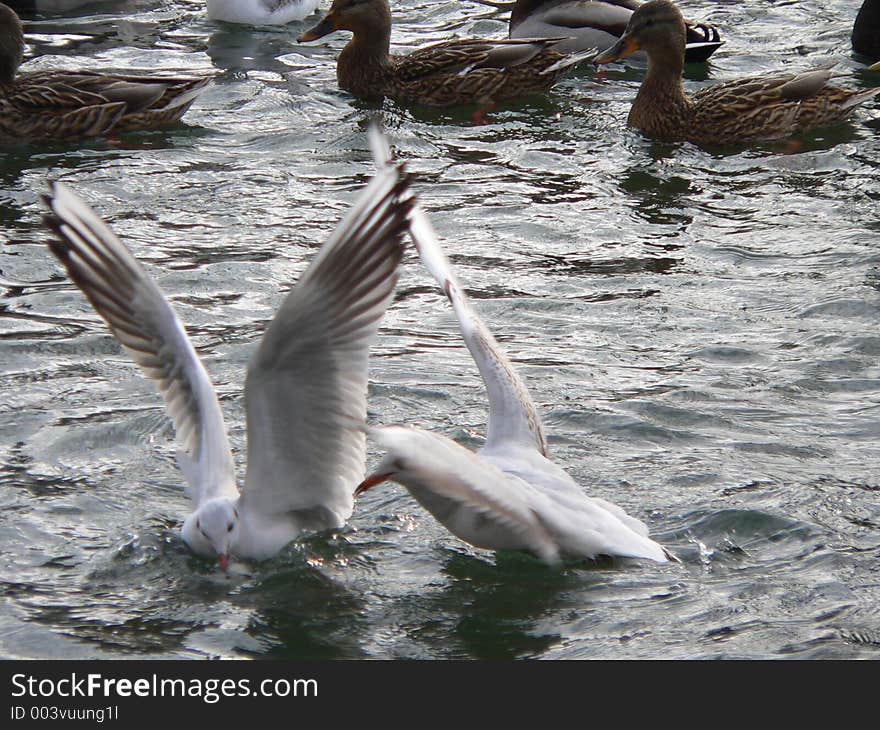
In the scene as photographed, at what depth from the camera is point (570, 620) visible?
5094mm

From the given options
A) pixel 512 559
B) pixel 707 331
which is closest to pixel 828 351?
pixel 707 331

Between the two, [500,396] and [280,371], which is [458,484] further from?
[500,396]

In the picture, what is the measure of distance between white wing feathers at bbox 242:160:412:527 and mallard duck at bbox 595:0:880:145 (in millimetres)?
5676

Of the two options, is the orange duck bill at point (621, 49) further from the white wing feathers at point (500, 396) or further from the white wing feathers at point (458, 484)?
the white wing feathers at point (458, 484)

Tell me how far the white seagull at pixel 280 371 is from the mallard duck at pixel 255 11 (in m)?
8.27

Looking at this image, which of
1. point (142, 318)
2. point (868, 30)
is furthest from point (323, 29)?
point (142, 318)

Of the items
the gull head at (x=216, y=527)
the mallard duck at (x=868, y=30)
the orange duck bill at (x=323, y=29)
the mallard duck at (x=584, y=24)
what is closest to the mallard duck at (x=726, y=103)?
the mallard duck at (x=584, y=24)

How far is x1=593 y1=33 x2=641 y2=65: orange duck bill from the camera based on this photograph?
1074 centimetres

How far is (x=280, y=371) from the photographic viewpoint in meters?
4.87

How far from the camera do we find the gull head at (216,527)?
17.2 ft

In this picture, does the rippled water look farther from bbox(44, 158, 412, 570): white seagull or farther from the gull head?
bbox(44, 158, 412, 570): white seagull

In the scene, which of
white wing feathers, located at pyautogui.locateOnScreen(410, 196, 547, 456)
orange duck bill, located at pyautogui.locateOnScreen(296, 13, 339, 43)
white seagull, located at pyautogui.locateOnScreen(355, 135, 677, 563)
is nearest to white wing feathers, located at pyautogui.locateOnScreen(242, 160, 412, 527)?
white seagull, located at pyautogui.locateOnScreen(355, 135, 677, 563)
